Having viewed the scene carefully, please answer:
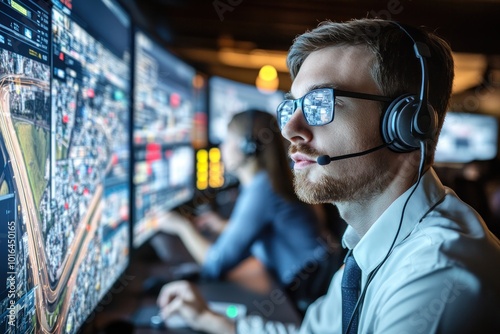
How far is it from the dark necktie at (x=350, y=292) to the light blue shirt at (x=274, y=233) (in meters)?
0.95

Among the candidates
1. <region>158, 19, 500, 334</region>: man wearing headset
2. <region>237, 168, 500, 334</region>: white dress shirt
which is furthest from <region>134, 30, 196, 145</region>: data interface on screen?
<region>237, 168, 500, 334</region>: white dress shirt

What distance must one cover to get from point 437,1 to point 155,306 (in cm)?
318

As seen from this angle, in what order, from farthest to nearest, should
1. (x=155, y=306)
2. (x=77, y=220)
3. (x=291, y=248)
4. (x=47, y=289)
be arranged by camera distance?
(x=291, y=248) < (x=155, y=306) < (x=77, y=220) < (x=47, y=289)

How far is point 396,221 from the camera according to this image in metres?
0.86

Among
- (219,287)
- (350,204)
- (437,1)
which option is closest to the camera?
(350,204)

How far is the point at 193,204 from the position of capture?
2328 mm

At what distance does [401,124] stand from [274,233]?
1261 millimetres

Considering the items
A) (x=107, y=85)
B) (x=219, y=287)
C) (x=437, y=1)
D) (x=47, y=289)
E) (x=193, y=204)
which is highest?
(x=437, y=1)

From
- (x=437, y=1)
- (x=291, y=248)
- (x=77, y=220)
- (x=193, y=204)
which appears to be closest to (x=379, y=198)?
(x=77, y=220)

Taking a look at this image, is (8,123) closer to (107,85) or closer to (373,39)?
(107,85)

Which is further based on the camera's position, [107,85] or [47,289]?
[107,85]

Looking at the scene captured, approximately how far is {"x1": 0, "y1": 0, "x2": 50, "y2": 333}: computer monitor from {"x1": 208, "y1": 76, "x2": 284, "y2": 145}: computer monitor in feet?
6.62

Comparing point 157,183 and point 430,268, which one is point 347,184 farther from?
point 157,183

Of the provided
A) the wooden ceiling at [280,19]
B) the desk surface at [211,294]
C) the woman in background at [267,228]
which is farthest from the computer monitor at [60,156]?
the wooden ceiling at [280,19]
